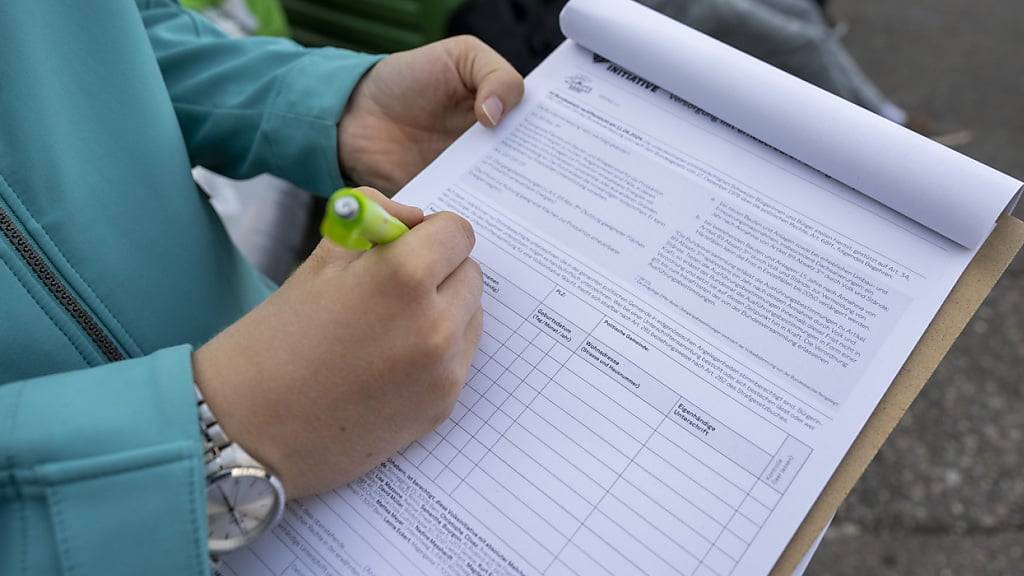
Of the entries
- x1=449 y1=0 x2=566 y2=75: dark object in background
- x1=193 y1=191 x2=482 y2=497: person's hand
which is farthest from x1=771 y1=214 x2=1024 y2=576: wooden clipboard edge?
x1=449 y1=0 x2=566 y2=75: dark object in background

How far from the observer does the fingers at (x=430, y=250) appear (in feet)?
1.55

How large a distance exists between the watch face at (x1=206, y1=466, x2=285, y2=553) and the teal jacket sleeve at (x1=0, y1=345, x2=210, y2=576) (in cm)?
2

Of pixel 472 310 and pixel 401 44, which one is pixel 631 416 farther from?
pixel 401 44

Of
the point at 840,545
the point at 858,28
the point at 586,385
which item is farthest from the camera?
the point at 858,28

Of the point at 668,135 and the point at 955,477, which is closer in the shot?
the point at 668,135

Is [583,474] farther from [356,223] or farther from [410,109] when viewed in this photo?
[410,109]

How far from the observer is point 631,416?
51cm

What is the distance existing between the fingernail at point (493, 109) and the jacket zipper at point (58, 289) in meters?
0.34

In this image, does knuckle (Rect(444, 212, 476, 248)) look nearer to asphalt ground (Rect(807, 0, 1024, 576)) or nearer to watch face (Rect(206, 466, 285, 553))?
watch face (Rect(206, 466, 285, 553))

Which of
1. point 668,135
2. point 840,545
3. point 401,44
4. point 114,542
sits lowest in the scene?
point 840,545

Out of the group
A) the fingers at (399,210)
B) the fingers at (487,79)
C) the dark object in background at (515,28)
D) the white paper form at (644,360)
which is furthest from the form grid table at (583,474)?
the dark object in background at (515,28)

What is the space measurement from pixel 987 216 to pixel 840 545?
2.62 feet

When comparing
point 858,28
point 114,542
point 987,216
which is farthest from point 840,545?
point 858,28

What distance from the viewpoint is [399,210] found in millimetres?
517
